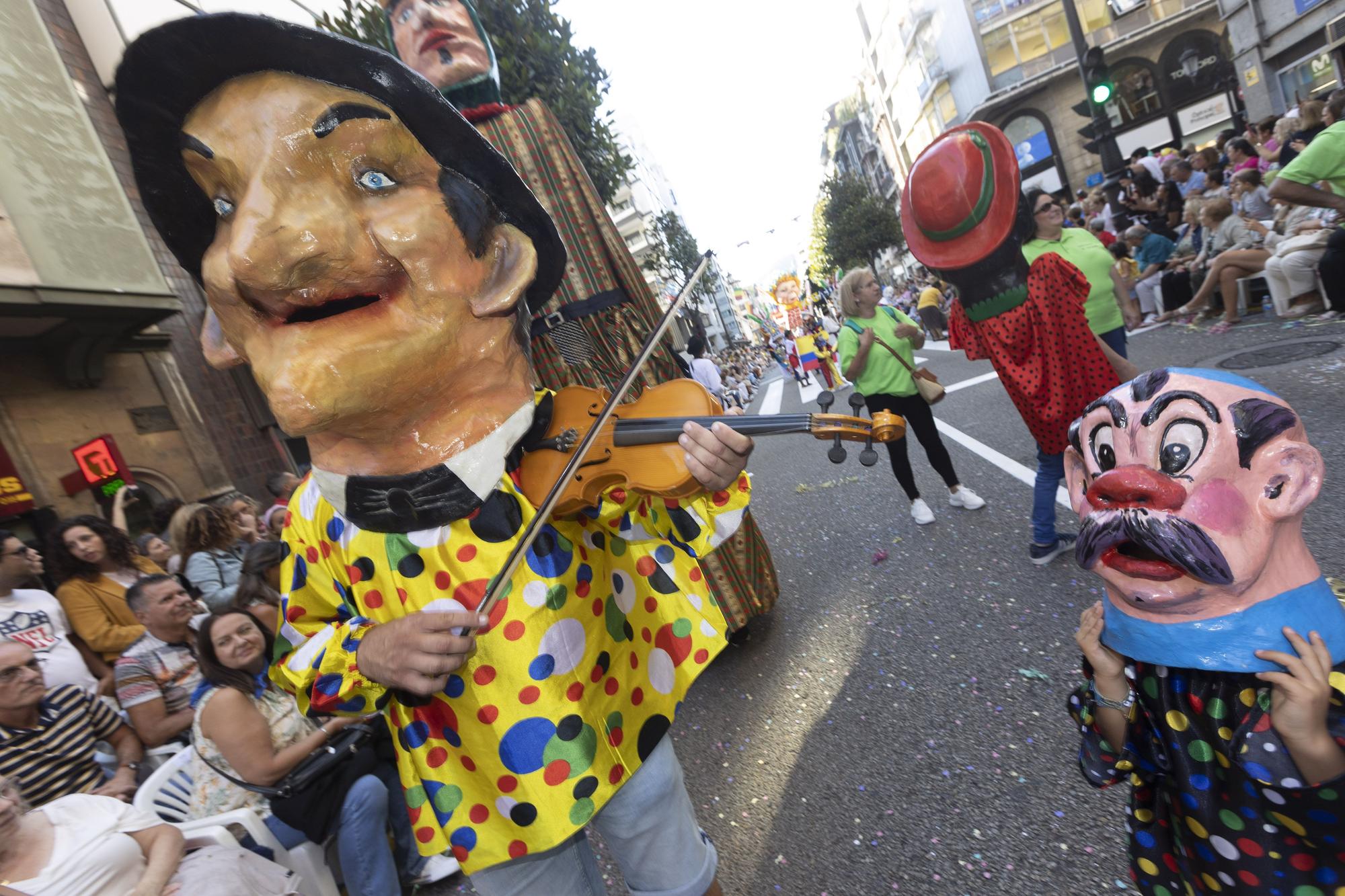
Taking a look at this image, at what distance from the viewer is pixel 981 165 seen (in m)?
2.35

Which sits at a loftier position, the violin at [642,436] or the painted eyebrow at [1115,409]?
the violin at [642,436]

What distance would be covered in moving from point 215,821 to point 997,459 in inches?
193

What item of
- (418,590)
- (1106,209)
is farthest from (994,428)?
(1106,209)

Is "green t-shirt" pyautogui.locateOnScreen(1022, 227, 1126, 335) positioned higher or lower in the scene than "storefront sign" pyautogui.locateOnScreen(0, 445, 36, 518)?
lower

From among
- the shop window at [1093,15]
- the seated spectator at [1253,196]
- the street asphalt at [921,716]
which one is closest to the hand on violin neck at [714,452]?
the street asphalt at [921,716]

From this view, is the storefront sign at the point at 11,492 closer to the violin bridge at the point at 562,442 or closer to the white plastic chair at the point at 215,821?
the white plastic chair at the point at 215,821

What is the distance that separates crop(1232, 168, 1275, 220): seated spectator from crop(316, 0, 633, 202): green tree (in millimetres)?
6623

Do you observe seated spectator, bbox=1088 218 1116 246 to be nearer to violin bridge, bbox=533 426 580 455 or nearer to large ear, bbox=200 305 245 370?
violin bridge, bbox=533 426 580 455

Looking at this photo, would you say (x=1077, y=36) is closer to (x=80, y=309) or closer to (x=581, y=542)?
(x=581, y=542)

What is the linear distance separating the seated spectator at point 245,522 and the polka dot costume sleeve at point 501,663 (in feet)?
13.6

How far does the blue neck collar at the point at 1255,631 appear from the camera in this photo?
101cm

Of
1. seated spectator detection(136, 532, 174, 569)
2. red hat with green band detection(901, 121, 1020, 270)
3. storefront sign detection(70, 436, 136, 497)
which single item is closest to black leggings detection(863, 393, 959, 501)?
red hat with green band detection(901, 121, 1020, 270)

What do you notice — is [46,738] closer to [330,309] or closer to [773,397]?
[330,309]

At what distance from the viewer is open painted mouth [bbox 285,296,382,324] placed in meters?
1.08
